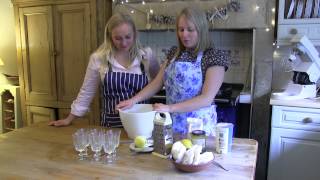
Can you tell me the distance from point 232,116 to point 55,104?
73.1 inches

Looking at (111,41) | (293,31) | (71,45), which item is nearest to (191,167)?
(111,41)

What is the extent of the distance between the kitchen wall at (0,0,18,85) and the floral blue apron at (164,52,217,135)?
292 cm

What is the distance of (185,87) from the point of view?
5.36ft

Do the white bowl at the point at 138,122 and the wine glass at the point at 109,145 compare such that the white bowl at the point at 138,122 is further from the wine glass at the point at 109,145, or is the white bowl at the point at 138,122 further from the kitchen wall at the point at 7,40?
the kitchen wall at the point at 7,40

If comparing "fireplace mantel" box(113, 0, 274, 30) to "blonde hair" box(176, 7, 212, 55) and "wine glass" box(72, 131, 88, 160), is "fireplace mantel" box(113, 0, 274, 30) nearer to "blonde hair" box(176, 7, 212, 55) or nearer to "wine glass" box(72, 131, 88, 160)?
"blonde hair" box(176, 7, 212, 55)

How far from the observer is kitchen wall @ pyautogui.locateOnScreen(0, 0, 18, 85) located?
3822mm

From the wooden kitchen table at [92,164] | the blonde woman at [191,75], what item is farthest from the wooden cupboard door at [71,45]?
the wooden kitchen table at [92,164]

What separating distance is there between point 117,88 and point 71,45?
151 cm

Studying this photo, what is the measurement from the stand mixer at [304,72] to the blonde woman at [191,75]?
0.91 m

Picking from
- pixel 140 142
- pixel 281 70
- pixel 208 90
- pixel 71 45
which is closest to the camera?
pixel 140 142

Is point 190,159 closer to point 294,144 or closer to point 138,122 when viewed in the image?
point 138,122

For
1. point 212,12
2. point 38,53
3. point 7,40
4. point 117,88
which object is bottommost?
point 117,88

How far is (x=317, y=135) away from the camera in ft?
6.89

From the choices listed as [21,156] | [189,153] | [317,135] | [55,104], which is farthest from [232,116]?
[55,104]
